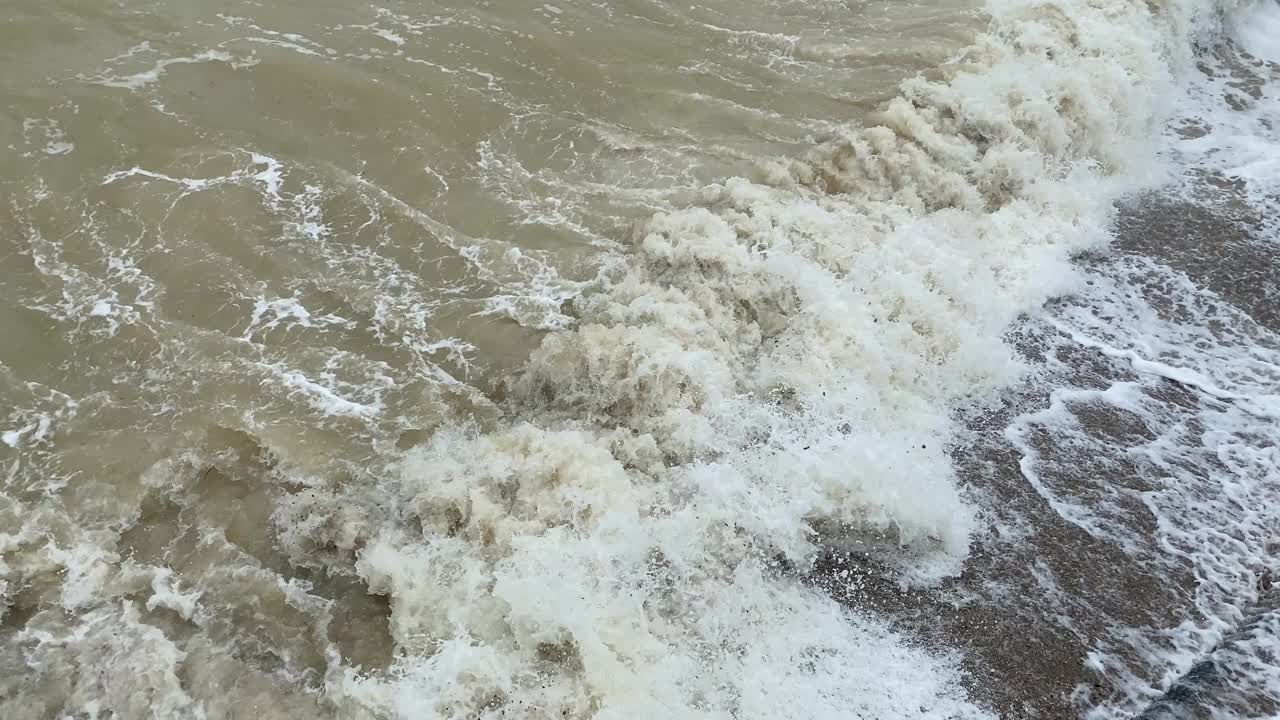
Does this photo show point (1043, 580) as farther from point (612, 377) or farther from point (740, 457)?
point (612, 377)

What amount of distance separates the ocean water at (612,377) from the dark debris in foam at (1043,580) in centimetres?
3

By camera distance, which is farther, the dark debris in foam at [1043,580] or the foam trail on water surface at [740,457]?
the dark debris in foam at [1043,580]

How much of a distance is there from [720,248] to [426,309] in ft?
9.23

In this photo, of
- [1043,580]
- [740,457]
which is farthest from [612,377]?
[1043,580]

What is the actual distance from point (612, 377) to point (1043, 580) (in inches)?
137

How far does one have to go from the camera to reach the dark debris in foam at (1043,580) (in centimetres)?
500

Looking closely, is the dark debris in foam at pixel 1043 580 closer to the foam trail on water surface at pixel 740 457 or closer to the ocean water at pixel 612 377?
the ocean water at pixel 612 377

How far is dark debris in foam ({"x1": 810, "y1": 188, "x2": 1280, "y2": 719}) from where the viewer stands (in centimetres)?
→ 500

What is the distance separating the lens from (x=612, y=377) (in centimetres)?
655

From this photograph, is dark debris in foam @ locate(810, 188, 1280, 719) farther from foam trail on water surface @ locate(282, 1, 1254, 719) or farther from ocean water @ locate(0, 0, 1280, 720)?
foam trail on water surface @ locate(282, 1, 1254, 719)

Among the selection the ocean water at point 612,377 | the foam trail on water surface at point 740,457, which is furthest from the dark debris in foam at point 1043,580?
the foam trail on water surface at point 740,457

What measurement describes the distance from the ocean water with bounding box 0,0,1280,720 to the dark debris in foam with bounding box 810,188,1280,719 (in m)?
0.03

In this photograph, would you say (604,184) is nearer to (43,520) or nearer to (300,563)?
(300,563)

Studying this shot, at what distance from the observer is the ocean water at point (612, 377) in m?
4.97
